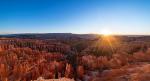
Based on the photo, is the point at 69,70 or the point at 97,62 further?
the point at 97,62

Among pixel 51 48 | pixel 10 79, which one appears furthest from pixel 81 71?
pixel 51 48

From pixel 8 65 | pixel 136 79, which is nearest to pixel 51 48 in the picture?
pixel 8 65

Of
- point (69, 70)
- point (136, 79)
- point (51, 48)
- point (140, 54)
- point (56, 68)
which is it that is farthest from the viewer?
point (51, 48)

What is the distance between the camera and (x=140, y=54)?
60.6 metres

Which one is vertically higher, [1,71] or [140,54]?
[140,54]

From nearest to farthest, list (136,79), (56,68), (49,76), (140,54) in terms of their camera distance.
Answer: (136,79), (49,76), (56,68), (140,54)

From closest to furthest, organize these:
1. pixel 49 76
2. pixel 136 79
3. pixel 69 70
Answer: pixel 136 79, pixel 49 76, pixel 69 70

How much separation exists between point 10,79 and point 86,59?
24.8m

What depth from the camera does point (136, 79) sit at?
24.5 m

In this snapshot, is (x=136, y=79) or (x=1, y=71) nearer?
(x=136, y=79)

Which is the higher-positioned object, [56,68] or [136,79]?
[136,79]

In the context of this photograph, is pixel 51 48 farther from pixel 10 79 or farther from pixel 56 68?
pixel 10 79

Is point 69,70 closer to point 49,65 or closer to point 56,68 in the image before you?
point 56,68

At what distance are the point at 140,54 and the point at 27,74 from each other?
1352 inches
